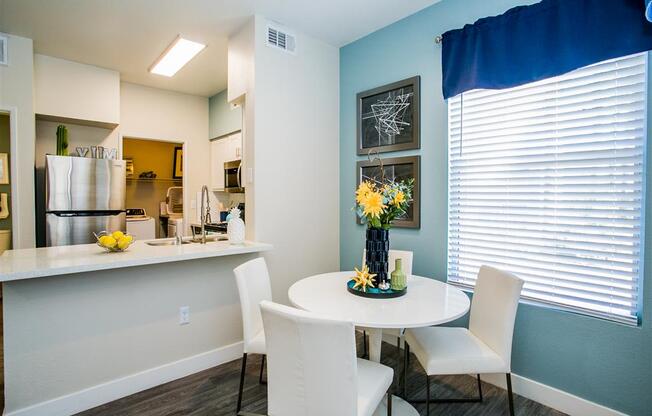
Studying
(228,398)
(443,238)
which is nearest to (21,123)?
(228,398)

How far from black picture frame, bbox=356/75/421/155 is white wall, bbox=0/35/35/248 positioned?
3.19m

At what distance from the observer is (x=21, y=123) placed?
3.19 m

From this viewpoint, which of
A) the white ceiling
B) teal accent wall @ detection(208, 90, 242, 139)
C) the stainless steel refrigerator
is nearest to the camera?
the white ceiling

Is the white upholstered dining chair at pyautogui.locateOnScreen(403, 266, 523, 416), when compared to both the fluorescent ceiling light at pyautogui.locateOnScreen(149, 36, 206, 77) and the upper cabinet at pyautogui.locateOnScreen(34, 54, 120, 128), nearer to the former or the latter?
the fluorescent ceiling light at pyautogui.locateOnScreen(149, 36, 206, 77)

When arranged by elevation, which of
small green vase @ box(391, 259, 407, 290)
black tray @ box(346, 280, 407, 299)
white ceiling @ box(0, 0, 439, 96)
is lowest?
black tray @ box(346, 280, 407, 299)

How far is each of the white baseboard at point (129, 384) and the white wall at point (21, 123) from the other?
207 cm

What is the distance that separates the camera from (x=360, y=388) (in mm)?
1378

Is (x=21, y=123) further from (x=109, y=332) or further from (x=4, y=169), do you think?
(x=109, y=332)

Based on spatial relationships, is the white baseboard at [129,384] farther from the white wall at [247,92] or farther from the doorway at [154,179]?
the doorway at [154,179]

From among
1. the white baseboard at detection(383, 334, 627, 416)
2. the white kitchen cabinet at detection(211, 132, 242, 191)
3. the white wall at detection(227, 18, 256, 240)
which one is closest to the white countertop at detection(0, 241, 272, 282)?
the white wall at detection(227, 18, 256, 240)

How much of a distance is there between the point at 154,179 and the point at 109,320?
4.53 meters

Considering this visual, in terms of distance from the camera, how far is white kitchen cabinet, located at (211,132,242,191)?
4.40 meters

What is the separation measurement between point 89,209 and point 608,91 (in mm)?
4606

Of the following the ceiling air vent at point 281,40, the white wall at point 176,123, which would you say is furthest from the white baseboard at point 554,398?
the white wall at point 176,123
